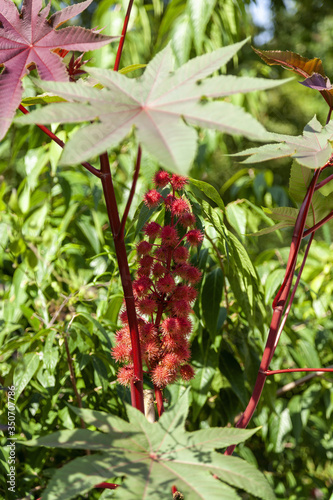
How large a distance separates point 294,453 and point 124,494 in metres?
1.18

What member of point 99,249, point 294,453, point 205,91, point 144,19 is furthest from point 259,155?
point 144,19

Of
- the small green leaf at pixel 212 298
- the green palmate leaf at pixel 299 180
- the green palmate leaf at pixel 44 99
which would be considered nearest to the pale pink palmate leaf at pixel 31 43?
the green palmate leaf at pixel 44 99

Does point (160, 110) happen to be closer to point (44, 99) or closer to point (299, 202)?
point (44, 99)

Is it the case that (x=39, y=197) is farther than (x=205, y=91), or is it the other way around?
(x=39, y=197)

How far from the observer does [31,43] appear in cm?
50

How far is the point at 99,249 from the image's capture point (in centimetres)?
114

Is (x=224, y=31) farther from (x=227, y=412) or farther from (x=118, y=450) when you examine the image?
(x=118, y=450)

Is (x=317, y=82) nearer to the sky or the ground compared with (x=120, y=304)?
nearer to the sky

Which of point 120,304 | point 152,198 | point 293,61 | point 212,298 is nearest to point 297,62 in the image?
point 293,61

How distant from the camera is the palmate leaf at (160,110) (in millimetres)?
343

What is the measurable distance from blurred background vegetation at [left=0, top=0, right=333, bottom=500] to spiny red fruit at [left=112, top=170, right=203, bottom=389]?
61 mm

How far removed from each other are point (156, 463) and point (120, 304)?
0.47 metres

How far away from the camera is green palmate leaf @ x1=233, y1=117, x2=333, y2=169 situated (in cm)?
47

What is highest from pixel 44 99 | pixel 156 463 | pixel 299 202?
pixel 44 99
